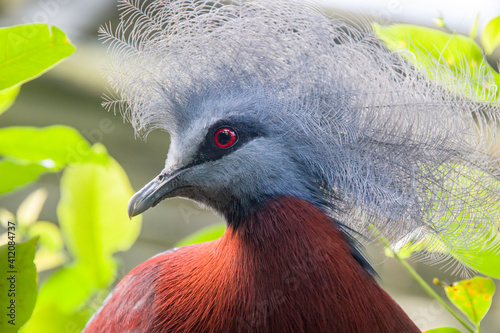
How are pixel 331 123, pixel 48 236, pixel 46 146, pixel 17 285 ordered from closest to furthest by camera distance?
pixel 17 285
pixel 331 123
pixel 46 146
pixel 48 236

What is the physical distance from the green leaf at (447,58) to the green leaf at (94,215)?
623 millimetres

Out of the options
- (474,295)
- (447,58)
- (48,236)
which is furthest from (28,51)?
(474,295)

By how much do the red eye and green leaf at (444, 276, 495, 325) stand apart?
0.51m

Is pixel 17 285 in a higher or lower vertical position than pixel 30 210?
higher

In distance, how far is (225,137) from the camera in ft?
3.04

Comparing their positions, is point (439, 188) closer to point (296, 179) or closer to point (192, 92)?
point (296, 179)

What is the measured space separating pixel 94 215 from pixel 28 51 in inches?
14.0

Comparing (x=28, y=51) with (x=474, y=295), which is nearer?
(x=28, y=51)

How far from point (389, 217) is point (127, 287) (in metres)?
0.57

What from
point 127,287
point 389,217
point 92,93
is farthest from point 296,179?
point 92,93

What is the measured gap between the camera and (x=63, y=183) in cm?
102

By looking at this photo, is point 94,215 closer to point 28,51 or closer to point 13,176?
point 13,176

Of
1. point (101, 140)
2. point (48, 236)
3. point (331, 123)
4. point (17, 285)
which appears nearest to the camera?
point (17, 285)

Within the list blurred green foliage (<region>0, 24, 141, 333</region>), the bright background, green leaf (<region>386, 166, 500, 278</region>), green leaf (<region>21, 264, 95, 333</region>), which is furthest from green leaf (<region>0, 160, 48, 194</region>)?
the bright background
